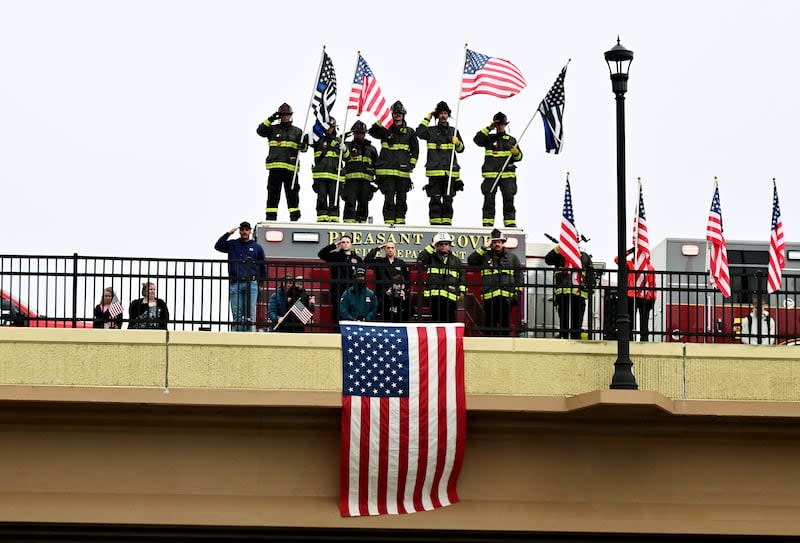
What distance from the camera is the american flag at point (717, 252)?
21.9 metres

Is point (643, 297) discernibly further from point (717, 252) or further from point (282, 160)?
point (282, 160)

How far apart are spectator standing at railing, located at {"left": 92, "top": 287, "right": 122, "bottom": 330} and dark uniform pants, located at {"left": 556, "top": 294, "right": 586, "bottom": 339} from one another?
5.67 meters

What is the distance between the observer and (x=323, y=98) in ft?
95.7

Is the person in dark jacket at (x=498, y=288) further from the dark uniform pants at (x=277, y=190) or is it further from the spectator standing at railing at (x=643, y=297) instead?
the dark uniform pants at (x=277, y=190)

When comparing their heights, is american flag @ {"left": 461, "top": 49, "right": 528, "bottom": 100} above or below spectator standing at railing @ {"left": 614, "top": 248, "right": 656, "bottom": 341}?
above

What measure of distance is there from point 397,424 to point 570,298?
2.99m

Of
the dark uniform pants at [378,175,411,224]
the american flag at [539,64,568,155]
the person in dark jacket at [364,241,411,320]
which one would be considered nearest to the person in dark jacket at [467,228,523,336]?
the person in dark jacket at [364,241,411,320]

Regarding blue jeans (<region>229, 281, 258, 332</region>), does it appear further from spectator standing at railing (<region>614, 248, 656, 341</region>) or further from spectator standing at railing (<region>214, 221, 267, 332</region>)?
spectator standing at railing (<region>614, 248, 656, 341</region>)

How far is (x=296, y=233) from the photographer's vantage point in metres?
27.0

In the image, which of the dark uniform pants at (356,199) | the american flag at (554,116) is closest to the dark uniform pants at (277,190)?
the dark uniform pants at (356,199)

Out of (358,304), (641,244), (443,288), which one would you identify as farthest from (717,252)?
(358,304)

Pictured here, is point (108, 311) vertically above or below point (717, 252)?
below

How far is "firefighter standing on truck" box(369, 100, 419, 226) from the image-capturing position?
94.4 feet

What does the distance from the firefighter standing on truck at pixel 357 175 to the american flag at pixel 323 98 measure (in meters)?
0.65
